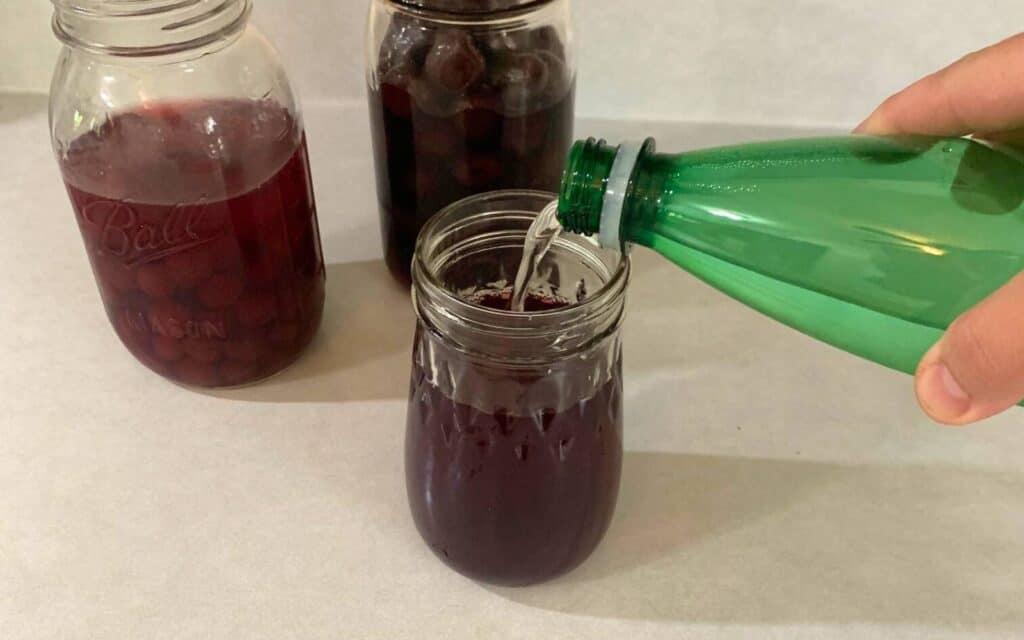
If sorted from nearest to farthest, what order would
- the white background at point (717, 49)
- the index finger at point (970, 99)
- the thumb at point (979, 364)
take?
the thumb at point (979, 364) → the index finger at point (970, 99) → the white background at point (717, 49)

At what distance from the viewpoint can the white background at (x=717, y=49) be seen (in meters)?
0.78

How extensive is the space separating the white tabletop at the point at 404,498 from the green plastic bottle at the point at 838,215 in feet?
0.49

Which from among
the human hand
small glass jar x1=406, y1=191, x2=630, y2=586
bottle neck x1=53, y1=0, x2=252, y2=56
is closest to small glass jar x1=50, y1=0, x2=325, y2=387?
bottle neck x1=53, y1=0, x2=252, y2=56

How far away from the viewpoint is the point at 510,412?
1.49ft

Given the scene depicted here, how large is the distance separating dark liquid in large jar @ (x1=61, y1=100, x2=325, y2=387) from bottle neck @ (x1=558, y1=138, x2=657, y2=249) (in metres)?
0.23

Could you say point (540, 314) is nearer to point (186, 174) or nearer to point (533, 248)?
point (533, 248)

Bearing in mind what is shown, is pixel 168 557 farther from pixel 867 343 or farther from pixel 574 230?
pixel 867 343

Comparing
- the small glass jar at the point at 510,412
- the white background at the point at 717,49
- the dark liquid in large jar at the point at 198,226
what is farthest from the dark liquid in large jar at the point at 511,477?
the white background at the point at 717,49

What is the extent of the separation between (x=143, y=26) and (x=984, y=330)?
44 centimetres

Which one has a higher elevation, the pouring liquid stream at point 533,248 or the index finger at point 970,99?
the index finger at point 970,99

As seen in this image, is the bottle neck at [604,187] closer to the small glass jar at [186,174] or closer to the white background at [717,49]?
the small glass jar at [186,174]

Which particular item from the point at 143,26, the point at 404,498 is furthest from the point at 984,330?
the point at 143,26

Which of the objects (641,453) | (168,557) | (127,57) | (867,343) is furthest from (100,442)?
(867,343)

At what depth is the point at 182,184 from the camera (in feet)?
1.81
